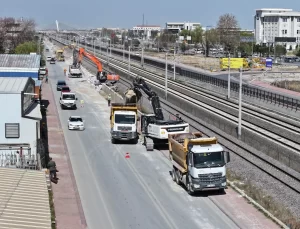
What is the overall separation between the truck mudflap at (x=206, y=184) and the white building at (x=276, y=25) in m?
168

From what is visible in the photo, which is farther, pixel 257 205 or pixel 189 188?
pixel 189 188

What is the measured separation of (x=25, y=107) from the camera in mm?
28266

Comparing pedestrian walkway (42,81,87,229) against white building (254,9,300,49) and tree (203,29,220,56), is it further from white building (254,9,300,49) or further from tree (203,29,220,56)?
white building (254,9,300,49)

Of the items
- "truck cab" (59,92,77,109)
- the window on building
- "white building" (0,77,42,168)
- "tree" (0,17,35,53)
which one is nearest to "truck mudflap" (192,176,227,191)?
"white building" (0,77,42,168)

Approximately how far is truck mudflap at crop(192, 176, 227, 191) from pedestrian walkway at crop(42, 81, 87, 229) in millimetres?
4832

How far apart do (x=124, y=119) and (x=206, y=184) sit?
13375 millimetres

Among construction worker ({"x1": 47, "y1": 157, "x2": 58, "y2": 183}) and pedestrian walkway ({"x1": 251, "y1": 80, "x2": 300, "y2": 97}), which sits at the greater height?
pedestrian walkway ({"x1": 251, "y1": 80, "x2": 300, "y2": 97})

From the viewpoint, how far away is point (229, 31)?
15012 cm

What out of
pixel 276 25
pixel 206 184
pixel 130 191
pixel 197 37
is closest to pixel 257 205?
pixel 206 184

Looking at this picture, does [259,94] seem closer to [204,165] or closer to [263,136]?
[263,136]

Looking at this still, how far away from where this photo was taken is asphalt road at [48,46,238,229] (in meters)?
21.8

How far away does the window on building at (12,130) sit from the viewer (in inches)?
1054

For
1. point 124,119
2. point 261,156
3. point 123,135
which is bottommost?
point 261,156

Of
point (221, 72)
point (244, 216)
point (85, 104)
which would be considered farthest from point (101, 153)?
point (221, 72)
